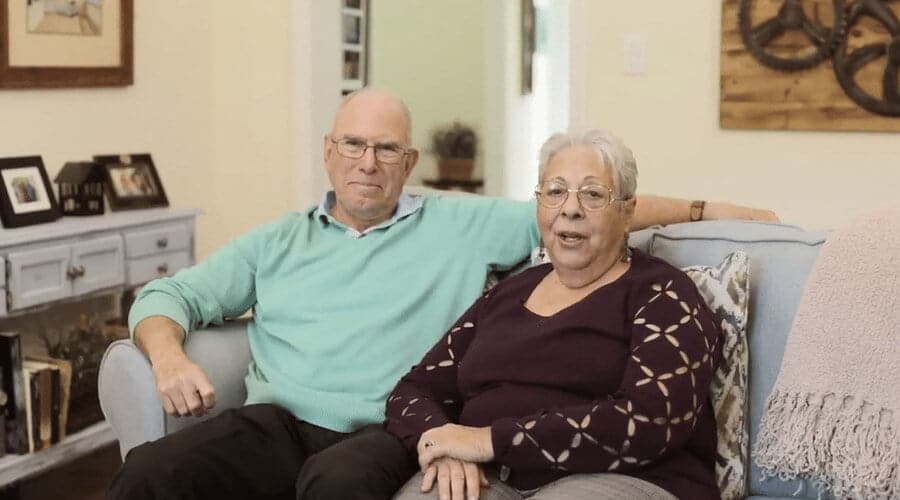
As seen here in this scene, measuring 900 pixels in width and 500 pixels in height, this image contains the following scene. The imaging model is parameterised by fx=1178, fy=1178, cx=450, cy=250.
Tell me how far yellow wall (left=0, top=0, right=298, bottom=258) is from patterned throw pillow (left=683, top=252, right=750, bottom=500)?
232 cm

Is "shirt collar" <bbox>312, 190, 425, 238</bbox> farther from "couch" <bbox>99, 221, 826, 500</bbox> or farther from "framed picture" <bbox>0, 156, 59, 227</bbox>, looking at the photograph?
"framed picture" <bbox>0, 156, 59, 227</bbox>

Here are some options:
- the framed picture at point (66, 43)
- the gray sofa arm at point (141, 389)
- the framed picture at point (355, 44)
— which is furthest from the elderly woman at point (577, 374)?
the framed picture at point (355, 44)

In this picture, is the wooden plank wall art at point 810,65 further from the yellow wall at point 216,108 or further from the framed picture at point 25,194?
the framed picture at point 25,194

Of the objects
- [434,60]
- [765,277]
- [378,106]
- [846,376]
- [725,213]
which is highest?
[434,60]

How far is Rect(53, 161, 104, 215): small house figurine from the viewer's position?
3.29 m

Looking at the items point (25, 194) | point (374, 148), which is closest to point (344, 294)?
point (374, 148)

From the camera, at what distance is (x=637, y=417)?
70.4 inches

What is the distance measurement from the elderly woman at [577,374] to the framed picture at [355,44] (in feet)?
11.0

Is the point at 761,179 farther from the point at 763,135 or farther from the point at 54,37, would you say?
the point at 54,37

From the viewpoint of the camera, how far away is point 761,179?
11.1 feet

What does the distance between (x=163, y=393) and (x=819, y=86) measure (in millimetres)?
2028

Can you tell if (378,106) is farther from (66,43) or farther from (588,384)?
(66,43)

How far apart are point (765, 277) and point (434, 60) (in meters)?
4.33

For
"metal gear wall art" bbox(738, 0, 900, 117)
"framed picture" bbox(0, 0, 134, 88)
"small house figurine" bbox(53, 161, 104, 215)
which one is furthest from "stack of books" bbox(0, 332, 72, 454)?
"metal gear wall art" bbox(738, 0, 900, 117)
